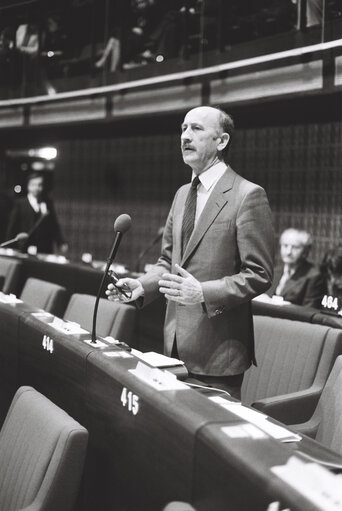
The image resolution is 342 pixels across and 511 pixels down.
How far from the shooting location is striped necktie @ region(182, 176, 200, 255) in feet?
7.84

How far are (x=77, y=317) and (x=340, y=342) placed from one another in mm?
1485

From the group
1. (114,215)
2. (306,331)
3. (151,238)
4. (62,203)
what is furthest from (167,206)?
(306,331)

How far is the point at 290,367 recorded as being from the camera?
9.82ft

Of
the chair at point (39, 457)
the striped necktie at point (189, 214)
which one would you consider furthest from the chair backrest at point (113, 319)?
the chair at point (39, 457)

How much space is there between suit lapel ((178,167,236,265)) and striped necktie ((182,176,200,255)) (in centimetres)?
5

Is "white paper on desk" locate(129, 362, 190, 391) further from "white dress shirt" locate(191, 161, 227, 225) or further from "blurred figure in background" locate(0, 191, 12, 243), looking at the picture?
"blurred figure in background" locate(0, 191, 12, 243)

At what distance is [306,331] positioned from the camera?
297 centimetres

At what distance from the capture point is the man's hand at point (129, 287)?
223 cm

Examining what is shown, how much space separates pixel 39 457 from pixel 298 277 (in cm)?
326

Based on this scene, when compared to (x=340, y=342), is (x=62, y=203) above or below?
above

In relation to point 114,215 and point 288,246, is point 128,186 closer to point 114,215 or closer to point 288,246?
point 114,215

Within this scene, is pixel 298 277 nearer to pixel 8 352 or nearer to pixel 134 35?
pixel 8 352

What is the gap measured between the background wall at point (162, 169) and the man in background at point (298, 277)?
129 cm

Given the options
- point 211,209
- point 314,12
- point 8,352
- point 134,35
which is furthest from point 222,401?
point 134,35
